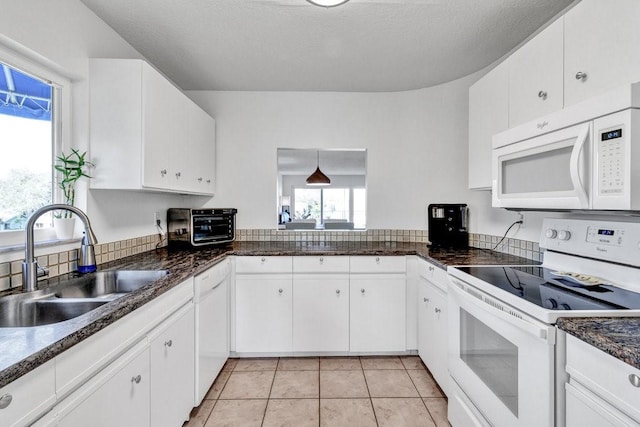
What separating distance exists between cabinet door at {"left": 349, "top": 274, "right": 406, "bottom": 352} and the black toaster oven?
123 cm

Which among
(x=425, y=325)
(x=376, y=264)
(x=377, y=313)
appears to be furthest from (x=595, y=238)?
(x=377, y=313)

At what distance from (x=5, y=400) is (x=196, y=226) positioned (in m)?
1.95

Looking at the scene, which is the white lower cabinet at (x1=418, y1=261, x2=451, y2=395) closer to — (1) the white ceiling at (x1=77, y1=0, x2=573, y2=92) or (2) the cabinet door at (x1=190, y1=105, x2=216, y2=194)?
(1) the white ceiling at (x1=77, y1=0, x2=573, y2=92)

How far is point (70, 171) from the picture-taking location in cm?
166

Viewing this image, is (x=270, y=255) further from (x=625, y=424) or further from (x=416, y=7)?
(x=625, y=424)

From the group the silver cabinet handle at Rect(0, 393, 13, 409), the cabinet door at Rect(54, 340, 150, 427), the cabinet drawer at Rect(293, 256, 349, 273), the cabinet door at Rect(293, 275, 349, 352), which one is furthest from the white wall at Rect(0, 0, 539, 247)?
the silver cabinet handle at Rect(0, 393, 13, 409)

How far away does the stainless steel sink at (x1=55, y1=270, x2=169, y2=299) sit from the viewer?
156 centimetres

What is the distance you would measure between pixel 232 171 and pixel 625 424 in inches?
116

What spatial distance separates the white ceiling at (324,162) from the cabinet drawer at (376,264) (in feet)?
10.6

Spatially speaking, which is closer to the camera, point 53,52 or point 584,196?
point 584,196

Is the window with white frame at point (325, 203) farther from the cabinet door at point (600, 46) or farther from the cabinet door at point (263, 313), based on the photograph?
the cabinet door at point (600, 46)

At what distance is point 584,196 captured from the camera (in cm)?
120

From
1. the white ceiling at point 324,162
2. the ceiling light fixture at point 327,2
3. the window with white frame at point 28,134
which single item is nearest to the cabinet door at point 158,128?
the window with white frame at point 28,134

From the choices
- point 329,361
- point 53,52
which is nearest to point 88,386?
point 53,52
